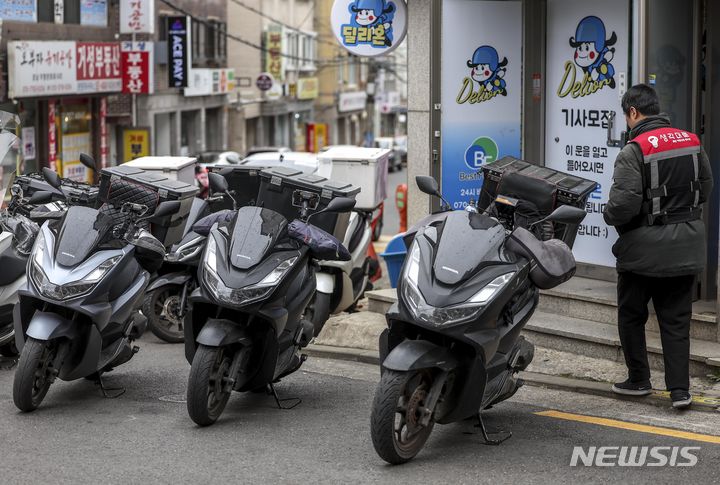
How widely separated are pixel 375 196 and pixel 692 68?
408cm

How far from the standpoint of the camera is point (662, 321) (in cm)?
725

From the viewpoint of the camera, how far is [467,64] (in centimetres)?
1061

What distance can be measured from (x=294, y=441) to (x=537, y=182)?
1.94 meters

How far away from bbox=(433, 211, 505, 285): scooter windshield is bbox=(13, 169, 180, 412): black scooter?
194 cm

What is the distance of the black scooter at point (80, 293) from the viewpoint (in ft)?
23.3

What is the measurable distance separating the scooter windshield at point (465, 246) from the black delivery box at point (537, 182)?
20.1 inches

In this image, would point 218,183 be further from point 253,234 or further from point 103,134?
point 103,134

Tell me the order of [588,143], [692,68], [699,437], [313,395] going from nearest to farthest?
1. [699,437]
2. [313,395]
3. [692,68]
4. [588,143]

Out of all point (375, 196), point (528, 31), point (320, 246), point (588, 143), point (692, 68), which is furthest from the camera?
point (375, 196)

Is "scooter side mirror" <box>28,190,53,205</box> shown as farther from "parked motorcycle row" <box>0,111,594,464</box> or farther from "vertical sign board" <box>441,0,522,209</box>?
"vertical sign board" <box>441,0,522,209</box>

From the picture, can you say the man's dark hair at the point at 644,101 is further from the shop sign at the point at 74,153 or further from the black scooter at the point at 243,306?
the shop sign at the point at 74,153

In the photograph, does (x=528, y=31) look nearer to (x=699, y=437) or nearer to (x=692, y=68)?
(x=692, y=68)

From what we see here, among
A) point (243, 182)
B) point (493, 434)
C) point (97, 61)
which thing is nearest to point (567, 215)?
point (493, 434)

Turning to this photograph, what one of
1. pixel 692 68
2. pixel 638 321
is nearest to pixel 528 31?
pixel 692 68
